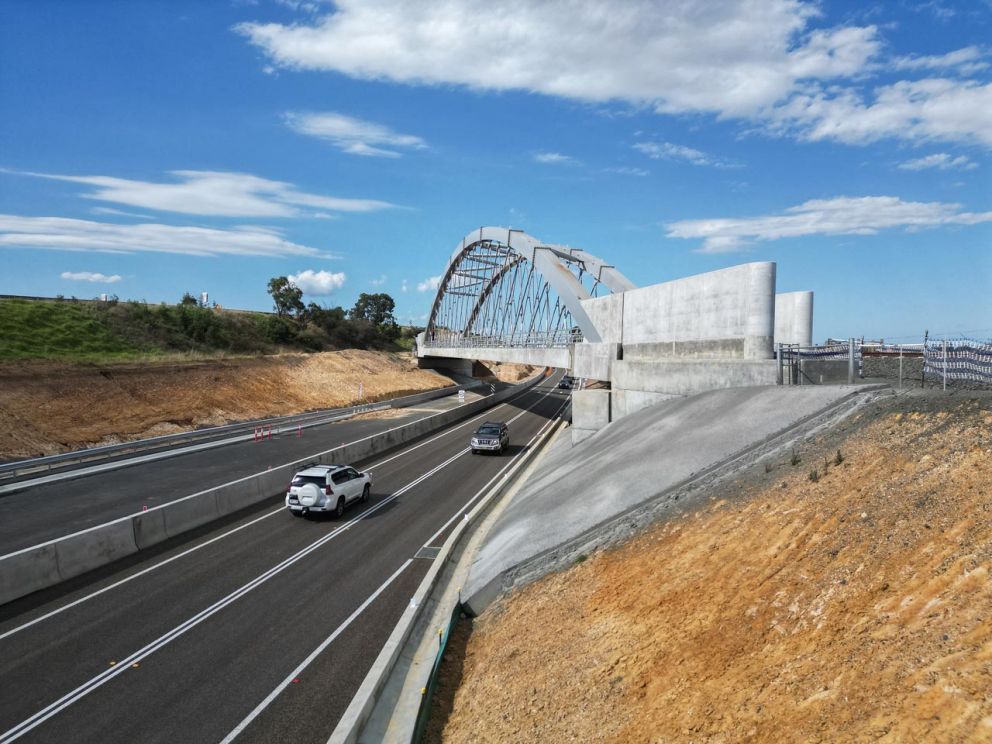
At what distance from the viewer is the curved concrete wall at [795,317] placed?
21.5 meters

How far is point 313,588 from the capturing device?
1352 centimetres

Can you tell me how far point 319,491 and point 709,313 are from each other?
14261 mm

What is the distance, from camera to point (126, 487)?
875 inches

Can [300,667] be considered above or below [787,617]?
below

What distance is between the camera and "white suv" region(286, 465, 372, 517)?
62.5 ft

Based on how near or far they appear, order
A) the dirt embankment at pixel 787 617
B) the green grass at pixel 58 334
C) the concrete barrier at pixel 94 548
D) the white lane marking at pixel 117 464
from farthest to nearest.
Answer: the green grass at pixel 58 334 → the white lane marking at pixel 117 464 → the concrete barrier at pixel 94 548 → the dirt embankment at pixel 787 617

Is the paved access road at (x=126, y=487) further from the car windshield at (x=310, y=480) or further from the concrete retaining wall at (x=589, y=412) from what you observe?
the concrete retaining wall at (x=589, y=412)

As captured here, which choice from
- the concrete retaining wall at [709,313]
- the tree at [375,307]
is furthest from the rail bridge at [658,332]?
the tree at [375,307]

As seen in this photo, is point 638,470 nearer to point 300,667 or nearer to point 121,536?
point 300,667

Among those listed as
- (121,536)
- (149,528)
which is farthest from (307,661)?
(149,528)

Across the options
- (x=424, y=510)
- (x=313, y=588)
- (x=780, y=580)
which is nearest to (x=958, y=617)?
(x=780, y=580)

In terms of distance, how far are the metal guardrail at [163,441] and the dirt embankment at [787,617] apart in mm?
23751

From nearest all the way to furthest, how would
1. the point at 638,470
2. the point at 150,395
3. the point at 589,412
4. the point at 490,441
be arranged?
the point at 638,470
the point at 589,412
the point at 490,441
the point at 150,395

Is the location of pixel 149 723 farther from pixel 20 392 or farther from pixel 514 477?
pixel 20 392
